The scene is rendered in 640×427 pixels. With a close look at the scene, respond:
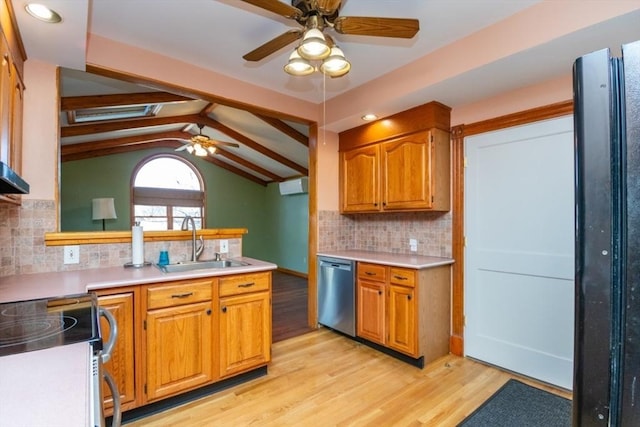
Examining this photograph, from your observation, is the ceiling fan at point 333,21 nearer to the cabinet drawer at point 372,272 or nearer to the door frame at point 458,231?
the door frame at point 458,231

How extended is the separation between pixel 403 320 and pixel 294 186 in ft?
15.8

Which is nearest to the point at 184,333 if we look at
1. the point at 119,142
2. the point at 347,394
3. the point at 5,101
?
the point at 347,394

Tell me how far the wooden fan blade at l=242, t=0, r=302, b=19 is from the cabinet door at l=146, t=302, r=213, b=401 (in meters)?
1.79

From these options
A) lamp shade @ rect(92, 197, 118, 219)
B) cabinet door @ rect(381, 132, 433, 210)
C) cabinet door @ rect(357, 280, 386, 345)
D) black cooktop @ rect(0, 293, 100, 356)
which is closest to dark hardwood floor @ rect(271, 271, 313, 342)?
cabinet door @ rect(357, 280, 386, 345)

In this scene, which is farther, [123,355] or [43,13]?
[123,355]

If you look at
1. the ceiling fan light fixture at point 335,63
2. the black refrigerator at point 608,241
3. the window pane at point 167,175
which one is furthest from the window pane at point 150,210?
the black refrigerator at point 608,241

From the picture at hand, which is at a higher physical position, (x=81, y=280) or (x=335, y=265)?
(x=81, y=280)

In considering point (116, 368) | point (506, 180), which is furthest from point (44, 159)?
point (506, 180)

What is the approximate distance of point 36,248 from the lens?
2.05 meters

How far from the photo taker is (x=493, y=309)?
270 cm

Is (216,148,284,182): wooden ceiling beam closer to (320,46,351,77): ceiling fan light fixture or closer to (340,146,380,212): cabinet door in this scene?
(340,146,380,212): cabinet door

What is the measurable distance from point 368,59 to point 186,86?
1.53 meters

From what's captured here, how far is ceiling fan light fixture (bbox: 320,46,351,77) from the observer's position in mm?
1832

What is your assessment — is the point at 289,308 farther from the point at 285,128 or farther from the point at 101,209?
the point at 101,209
